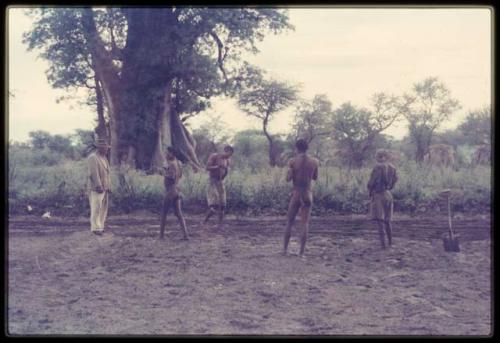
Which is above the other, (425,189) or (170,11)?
(170,11)

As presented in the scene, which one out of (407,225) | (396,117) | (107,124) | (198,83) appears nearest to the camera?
(407,225)

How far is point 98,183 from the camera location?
894 centimetres

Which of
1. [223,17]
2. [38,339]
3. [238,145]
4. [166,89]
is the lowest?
[38,339]

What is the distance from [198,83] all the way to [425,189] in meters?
6.37

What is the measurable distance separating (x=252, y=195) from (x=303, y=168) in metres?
3.50

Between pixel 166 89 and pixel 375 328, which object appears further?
pixel 166 89

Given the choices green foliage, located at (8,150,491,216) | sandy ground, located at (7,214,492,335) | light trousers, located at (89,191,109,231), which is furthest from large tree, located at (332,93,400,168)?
light trousers, located at (89,191,109,231)

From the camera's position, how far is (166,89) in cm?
1421

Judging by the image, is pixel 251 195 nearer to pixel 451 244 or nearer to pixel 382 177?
pixel 382 177

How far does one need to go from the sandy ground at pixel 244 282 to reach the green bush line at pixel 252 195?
1028 millimetres

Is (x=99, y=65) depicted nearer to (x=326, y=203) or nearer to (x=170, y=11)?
(x=170, y=11)

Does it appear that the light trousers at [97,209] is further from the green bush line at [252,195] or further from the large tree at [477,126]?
the large tree at [477,126]

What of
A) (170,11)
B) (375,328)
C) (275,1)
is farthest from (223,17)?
(375,328)

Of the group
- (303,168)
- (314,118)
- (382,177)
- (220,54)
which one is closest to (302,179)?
(303,168)
